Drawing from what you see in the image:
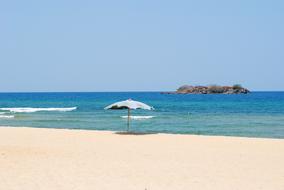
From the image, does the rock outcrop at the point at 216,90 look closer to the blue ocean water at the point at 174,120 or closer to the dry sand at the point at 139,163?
the blue ocean water at the point at 174,120

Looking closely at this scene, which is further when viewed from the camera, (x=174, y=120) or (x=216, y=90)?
(x=216, y=90)

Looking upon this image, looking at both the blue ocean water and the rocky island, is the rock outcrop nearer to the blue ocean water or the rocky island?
the rocky island

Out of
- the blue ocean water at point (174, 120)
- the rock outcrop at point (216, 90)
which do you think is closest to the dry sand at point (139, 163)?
the blue ocean water at point (174, 120)

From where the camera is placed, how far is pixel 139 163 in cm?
1186

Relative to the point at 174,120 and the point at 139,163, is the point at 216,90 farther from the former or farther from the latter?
the point at 139,163

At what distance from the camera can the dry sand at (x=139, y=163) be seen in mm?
9203

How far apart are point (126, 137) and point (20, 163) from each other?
741cm

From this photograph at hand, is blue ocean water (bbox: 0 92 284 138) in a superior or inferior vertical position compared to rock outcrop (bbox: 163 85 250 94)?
inferior

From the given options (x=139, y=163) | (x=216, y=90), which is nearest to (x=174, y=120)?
(x=139, y=163)

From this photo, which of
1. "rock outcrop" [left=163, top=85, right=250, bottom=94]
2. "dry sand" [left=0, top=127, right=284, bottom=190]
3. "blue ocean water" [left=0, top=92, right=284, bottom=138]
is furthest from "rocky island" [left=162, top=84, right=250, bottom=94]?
"dry sand" [left=0, top=127, right=284, bottom=190]

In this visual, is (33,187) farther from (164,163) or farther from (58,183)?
(164,163)

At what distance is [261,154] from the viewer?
1378 centimetres

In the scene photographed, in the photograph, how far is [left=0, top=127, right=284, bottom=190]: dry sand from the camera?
920 cm

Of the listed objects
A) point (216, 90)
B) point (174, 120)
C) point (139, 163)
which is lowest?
point (174, 120)
